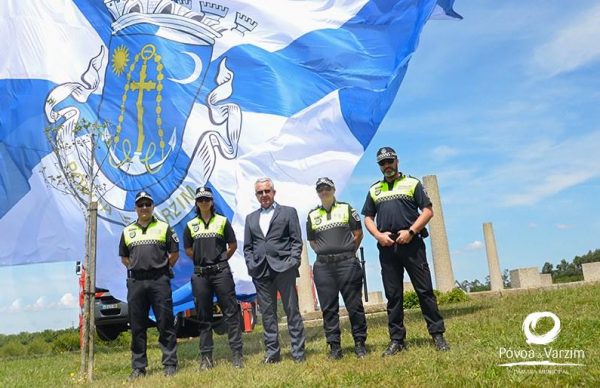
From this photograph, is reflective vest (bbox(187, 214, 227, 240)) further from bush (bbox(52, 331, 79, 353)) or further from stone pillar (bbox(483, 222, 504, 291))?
stone pillar (bbox(483, 222, 504, 291))

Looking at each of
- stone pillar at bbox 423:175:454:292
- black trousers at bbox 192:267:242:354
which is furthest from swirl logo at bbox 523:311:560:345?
stone pillar at bbox 423:175:454:292

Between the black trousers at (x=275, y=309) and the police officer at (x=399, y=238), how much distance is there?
96 centimetres

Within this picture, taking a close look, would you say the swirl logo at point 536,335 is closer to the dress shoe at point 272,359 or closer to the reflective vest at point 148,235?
the dress shoe at point 272,359

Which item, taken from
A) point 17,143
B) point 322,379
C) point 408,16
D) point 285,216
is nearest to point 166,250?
point 285,216

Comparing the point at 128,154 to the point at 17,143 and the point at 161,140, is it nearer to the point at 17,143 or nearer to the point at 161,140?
the point at 161,140

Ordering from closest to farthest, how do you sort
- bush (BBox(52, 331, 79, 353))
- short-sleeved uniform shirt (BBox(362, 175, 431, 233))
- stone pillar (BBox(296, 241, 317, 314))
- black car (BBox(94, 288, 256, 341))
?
short-sleeved uniform shirt (BBox(362, 175, 431, 233)) < black car (BBox(94, 288, 256, 341)) < bush (BBox(52, 331, 79, 353)) < stone pillar (BBox(296, 241, 317, 314))

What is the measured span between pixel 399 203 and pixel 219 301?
2.23m

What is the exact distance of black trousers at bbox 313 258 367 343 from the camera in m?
6.36

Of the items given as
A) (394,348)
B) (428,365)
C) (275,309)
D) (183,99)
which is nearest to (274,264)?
(275,309)

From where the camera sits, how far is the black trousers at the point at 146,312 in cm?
668

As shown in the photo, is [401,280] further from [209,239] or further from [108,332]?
[108,332]

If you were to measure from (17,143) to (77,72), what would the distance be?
1.39m

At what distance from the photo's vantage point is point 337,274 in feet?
21.0

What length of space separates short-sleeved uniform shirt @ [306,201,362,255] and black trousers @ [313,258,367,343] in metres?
0.15
